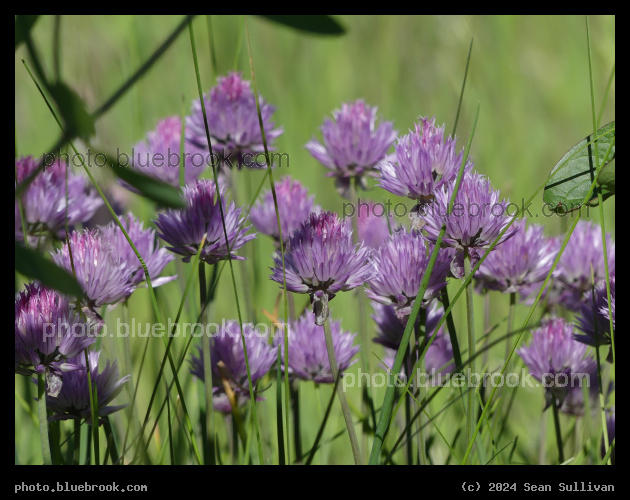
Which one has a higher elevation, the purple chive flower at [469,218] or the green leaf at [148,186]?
the purple chive flower at [469,218]

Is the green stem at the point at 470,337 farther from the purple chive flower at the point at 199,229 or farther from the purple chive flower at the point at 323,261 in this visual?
the purple chive flower at the point at 199,229

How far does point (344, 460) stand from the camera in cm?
121

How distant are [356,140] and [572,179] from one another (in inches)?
13.2

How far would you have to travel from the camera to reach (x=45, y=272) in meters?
0.32

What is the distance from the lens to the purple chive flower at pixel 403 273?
0.63 m

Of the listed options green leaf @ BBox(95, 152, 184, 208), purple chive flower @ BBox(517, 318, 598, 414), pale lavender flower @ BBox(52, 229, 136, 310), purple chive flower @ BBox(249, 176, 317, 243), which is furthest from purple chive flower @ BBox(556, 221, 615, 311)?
green leaf @ BBox(95, 152, 184, 208)

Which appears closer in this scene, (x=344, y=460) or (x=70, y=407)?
(x=70, y=407)

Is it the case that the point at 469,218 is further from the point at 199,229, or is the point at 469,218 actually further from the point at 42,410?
the point at 42,410

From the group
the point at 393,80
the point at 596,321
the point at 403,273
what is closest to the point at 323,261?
the point at 403,273

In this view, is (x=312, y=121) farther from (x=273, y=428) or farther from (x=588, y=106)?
(x=273, y=428)

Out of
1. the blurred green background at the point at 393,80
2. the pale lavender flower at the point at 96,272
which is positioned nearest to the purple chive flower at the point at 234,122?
the pale lavender flower at the point at 96,272

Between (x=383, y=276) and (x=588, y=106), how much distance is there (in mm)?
1774

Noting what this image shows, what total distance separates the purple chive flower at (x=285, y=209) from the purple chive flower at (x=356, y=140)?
56mm
